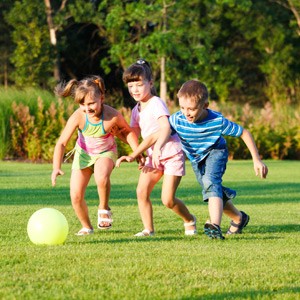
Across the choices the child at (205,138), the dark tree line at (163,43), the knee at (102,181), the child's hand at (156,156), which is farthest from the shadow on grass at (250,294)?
the dark tree line at (163,43)

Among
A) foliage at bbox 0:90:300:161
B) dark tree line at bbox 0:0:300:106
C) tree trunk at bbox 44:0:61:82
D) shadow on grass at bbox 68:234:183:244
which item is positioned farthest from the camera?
tree trunk at bbox 44:0:61:82

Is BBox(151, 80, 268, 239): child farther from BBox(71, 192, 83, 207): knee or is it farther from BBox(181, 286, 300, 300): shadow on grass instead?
BBox(181, 286, 300, 300): shadow on grass

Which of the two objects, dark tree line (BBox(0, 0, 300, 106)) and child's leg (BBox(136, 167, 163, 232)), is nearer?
child's leg (BBox(136, 167, 163, 232))

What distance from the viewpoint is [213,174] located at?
839 cm

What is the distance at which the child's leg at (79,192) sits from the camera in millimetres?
8602

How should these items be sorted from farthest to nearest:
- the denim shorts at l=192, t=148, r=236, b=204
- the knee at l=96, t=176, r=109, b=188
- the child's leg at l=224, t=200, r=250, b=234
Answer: the child's leg at l=224, t=200, r=250, b=234 → the knee at l=96, t=176, r=109, b=188 → the denim shorts at l=192, t=148, r=236, b=204

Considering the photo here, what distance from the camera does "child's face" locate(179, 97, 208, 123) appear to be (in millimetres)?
8172

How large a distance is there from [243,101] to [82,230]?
47.1m

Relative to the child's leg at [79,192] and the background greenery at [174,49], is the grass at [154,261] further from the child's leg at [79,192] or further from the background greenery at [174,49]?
the background greenery at [174,49]

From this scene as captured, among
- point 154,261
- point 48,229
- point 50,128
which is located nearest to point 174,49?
point 50,128

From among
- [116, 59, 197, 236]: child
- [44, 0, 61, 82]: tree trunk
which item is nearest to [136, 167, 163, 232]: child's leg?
[116, 59, 197, 236]: child

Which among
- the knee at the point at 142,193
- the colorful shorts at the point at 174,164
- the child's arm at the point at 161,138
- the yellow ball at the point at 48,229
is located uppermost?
the child's arm at the point at 161,138

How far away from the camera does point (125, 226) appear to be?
946 centimetres

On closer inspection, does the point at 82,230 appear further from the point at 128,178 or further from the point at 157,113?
the point at 128,178
